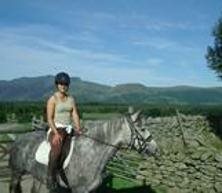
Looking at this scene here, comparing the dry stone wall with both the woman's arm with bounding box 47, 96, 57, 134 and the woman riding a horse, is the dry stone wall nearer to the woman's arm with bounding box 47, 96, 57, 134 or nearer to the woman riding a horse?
the woman riding a horse

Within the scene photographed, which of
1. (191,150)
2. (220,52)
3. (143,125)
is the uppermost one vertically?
(220,52)

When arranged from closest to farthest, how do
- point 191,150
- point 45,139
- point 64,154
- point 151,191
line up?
point 64,154 < point 45,139 < point 151,191 < point 191,150

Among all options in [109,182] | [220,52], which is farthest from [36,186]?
[220,52]

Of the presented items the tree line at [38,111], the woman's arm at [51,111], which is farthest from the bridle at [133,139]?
the tree line at [38,111]

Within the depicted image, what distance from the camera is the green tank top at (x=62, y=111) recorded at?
35.3 feet

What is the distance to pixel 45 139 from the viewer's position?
11.4 m

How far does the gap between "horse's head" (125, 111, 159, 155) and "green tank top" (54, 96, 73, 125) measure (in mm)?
1202

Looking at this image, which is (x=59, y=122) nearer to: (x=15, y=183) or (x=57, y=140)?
(x=57, y=140)

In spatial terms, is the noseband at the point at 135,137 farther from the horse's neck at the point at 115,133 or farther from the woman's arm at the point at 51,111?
the woman's arm at the point at 51,111

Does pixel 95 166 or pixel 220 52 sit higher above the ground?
pixel 220 52

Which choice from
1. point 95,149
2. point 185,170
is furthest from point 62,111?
point 185,170

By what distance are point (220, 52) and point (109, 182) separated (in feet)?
89.9

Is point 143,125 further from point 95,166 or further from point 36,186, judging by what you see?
point 36,186

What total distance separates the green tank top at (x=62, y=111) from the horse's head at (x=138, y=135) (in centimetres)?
120
